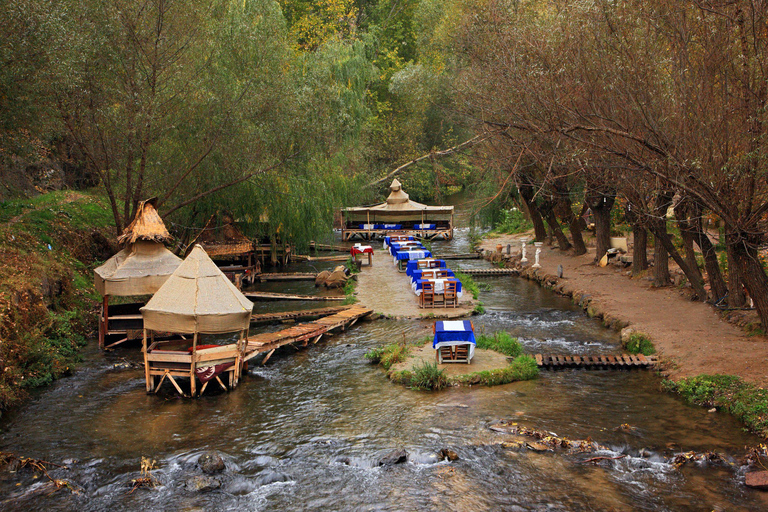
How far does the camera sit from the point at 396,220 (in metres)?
44.2

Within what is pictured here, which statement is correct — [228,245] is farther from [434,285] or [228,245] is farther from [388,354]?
[388,354]

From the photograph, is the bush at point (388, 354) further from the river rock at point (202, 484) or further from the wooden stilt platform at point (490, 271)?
the wooden stilt platform at point (490, 271)

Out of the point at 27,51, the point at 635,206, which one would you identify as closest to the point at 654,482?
the point at 635,206

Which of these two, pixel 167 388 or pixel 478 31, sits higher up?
pixel 478 31

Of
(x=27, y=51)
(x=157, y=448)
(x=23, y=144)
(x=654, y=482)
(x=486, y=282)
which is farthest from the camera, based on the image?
(x=486, y=282)

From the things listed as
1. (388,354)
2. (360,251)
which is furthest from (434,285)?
(360,251)

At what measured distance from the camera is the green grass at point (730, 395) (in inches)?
413

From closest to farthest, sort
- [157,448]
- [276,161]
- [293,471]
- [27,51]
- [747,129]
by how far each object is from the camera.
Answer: [293,471]
[157,448]
[747,129]
[27,51]
[276,161]

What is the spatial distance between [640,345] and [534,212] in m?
Result: 17.9

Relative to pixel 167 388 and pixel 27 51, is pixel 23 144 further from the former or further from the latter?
pixel 167 388

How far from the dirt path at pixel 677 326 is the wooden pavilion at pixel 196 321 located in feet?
32.2

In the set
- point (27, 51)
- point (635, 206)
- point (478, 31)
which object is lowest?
point (635, 206)

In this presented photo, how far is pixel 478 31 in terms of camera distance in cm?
1862

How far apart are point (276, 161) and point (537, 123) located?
12.2m
